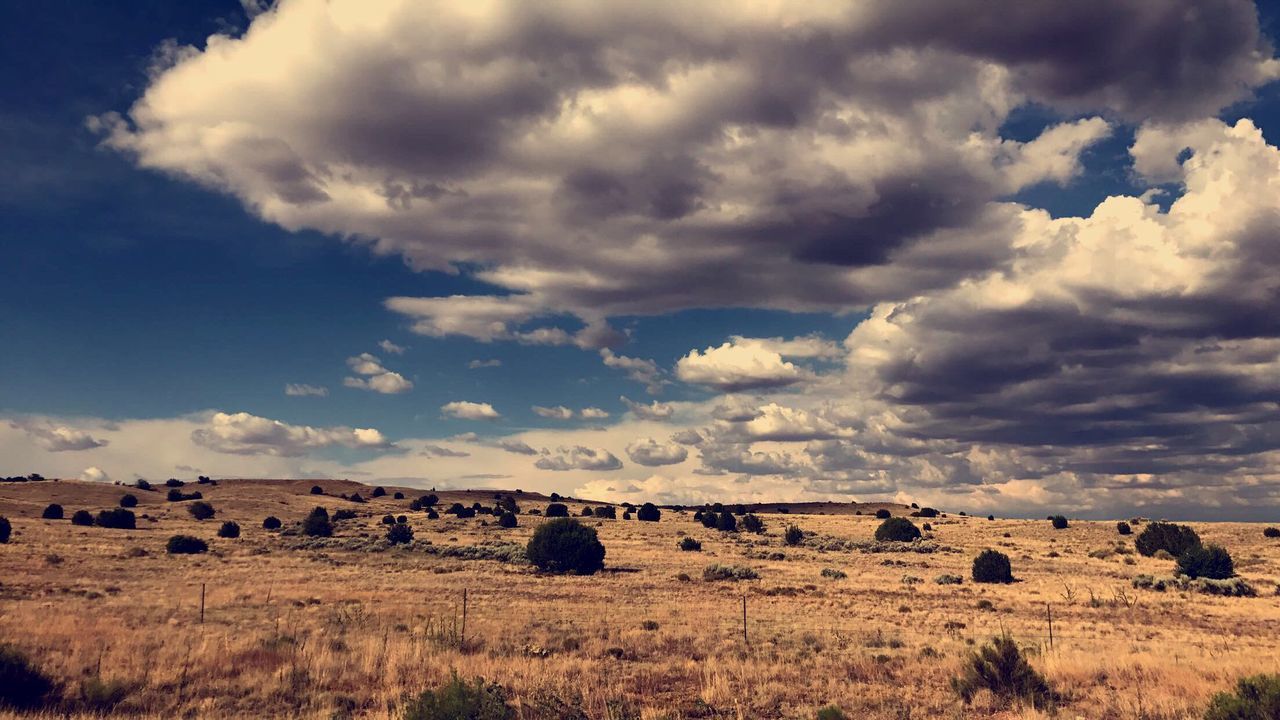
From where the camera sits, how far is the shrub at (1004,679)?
52.2 feet

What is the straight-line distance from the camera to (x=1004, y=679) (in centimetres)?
1622

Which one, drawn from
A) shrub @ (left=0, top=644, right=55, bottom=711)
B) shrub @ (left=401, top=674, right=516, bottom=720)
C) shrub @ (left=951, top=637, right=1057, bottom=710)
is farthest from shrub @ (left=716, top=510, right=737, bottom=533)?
shrub @ (left=0, top=644, right=55, bottom=711)

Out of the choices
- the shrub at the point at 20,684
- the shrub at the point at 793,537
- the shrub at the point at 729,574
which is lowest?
the shrub at the point at 793,537

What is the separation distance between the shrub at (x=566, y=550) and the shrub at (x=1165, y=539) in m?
41.4

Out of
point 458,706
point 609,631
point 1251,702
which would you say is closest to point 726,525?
point 609,631

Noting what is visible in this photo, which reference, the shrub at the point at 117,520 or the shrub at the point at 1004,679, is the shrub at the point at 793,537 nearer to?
the shrub at the point at 1004,679

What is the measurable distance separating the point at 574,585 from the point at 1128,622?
2502 cm


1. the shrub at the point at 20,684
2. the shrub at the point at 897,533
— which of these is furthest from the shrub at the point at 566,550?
the shrub at the point at 897,533

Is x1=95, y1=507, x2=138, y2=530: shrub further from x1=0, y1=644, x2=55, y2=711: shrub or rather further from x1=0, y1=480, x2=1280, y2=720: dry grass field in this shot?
x1=0, y1=644, x2=55, y2=711: shrub

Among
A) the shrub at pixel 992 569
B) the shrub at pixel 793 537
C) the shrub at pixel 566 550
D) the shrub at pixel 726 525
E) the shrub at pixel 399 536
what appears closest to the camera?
the shrub at pixel 992 569

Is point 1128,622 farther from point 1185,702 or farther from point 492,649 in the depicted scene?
point 492,649

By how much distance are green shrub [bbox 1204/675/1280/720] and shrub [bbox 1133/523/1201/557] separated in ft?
156

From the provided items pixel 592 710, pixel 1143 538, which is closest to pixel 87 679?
pixel 592 710

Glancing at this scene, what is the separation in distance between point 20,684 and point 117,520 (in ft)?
203
